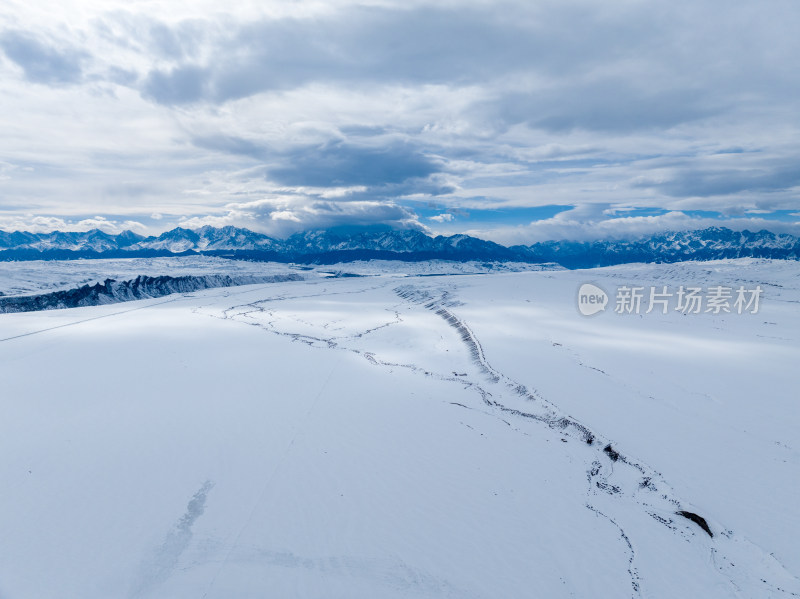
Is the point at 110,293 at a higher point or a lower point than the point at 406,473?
lower

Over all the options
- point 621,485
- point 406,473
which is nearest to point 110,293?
point 406,473

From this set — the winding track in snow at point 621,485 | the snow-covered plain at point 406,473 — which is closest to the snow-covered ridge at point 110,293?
the snow-covered plain at point 406,473

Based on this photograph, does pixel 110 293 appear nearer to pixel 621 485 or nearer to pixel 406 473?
pixel 406 473

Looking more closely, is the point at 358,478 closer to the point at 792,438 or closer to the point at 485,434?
the point at 485,434

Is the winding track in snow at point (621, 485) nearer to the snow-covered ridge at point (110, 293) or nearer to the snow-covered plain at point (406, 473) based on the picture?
the snow-covered plain at point (406, 473)

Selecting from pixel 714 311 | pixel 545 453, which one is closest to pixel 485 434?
pixel 545 453

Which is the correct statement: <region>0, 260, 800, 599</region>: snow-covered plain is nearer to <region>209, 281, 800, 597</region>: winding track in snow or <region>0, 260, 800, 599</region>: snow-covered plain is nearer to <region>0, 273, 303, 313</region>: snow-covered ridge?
<region>209, 281, 800, 597</region>: winding track in snow

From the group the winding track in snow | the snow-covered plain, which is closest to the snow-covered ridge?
the snow-covered plain

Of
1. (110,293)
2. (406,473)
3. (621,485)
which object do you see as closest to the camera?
(621,485)
